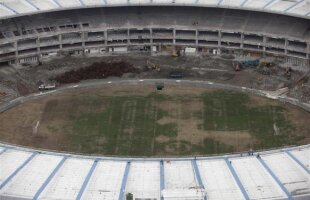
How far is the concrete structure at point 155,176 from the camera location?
43812mm

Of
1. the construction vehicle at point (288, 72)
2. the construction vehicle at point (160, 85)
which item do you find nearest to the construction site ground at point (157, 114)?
the construction vehicle at point (288, 72)

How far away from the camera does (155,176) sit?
46.2 metres

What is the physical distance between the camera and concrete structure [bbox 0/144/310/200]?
4381cm

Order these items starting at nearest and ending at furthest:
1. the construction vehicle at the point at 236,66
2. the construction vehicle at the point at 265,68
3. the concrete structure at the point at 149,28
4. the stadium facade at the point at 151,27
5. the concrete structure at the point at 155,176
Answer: the concrete structure at the point at 155,176 → the construction vehicle at the point at 265,68 → the construction vehicle at the point at 236,66 → the stadium facade at the point at 151,27 → the concrete structure at the point at 149,28

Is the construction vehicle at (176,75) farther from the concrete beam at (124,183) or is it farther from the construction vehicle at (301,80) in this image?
the concrete beam at (124,183)

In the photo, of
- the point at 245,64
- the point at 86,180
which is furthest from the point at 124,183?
the point at 245,64

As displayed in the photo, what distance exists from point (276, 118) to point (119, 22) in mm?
30685

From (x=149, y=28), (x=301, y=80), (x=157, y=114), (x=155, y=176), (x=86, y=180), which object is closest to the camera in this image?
(x=86, y=180)

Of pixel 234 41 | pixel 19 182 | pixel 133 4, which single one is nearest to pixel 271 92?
pixel 234 41

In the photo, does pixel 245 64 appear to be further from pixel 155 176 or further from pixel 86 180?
pixel 86 180

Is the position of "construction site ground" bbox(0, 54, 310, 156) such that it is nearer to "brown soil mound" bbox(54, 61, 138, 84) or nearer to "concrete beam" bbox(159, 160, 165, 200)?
"brown soil mound" bbox(54, 61, 138, 84)

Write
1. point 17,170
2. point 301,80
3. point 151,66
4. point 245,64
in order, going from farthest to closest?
point 151,66 < point 245,64 < point 301,80 < point 17,170

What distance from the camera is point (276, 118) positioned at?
63.4 meters

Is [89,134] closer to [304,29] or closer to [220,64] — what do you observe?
[220,64]
